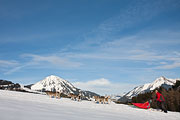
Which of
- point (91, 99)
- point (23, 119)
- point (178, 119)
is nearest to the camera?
point (23, 119)

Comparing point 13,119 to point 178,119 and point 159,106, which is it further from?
point 159,106

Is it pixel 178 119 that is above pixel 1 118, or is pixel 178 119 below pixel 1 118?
below

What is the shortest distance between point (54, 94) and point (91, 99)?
13.0 feet

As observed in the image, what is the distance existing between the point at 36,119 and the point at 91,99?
589 inches

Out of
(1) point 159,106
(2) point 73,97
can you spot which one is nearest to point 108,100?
(2) point 73,97

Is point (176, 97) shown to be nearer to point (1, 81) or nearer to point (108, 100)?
point (108, 100)

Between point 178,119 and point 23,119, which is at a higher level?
point 23,119

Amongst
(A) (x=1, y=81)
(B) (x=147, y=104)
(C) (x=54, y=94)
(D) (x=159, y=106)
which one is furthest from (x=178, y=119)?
(A) (x=1, y=81)

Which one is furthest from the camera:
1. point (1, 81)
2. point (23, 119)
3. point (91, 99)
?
point (1, 81)

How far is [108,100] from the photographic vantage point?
16.1 meters

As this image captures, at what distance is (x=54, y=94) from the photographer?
16.3m

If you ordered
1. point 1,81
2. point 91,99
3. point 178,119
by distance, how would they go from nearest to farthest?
point 178,119
point 91,99
point 1,81

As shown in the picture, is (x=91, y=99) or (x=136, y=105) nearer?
(x=136, y=105)

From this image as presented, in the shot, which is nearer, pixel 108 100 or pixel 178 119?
pixel 178 119
